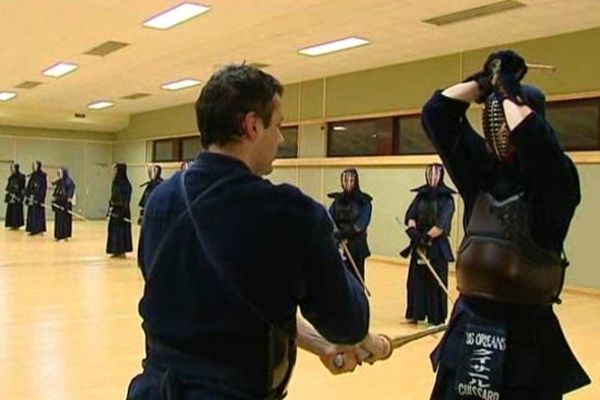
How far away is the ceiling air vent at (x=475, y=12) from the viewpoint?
301 inches

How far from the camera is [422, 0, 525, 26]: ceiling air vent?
7.64 m

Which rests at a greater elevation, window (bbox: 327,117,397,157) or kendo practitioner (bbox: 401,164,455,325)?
window (bbox: 327,117,397,157)

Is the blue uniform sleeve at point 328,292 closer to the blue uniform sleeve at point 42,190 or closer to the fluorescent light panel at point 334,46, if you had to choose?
the fluorescent light panel at point 334,46

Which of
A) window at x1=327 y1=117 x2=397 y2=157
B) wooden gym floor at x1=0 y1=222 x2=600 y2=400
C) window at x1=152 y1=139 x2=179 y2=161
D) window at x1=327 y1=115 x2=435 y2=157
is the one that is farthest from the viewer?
window at x1=152 y1=139 x2=179 y2=161

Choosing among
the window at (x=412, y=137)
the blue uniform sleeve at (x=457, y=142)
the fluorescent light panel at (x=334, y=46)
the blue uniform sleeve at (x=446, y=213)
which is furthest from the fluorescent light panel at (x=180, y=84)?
the blue uniform sleeve at (x=457, y=142)

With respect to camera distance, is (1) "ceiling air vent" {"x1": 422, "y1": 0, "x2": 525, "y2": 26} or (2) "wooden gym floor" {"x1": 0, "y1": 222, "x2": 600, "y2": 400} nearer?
(2) "wooden gym floor" {"x1": 0, "y1": 222, "x2": 600, "y2": 400}

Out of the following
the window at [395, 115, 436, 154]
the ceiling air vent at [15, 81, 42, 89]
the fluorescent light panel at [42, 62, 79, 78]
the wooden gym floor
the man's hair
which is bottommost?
the wooden gym floor

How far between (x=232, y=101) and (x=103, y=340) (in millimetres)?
4494

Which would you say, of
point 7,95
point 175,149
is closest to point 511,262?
point 175,149

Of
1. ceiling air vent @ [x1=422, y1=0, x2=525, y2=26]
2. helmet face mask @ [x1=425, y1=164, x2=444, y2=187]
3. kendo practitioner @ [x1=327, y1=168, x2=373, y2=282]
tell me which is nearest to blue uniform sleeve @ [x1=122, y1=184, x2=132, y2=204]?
kendo practitioner @ [x1=327, y1=168, x2=373, y2=282]

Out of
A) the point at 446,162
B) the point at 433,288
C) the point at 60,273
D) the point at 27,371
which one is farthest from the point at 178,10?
the point at 446,162

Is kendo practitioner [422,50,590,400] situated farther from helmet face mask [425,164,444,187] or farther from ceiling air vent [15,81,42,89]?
ceiling air vent [15,81,42,89]

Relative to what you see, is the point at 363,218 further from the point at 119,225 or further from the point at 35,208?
the point at 35,208

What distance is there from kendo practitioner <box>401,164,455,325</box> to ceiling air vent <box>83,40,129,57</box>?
5744 mm
